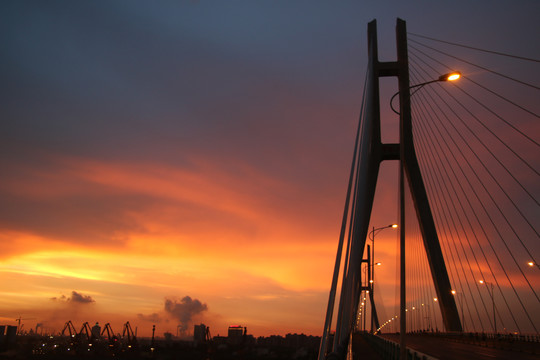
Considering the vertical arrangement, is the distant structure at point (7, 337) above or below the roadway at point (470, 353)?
below

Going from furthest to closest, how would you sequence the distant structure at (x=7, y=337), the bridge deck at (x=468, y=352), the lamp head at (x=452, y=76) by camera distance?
1. the distant structure at (x=7, y=337)
2. the bridge deck at (x=468, y=352)
3. the lamp head at (x=452, y=76)

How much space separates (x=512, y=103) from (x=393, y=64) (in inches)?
446

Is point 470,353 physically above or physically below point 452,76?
below

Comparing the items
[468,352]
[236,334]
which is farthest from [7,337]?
[468,352]

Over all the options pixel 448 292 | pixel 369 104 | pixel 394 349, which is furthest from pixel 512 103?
pixel 448 292

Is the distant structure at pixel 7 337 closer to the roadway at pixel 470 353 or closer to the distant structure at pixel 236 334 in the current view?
the distant structure at pixel 236 334

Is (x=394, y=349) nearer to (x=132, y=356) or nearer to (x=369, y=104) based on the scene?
(x=369, y=104)

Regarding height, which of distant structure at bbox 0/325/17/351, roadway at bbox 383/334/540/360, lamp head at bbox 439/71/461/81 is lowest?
distant structure at bbox 0/325/17/351

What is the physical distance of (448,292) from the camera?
86.5 feet

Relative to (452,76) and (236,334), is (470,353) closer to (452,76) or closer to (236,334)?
(452,76)

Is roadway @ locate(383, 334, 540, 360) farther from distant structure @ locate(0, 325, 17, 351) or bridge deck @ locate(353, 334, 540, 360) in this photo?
distant structure @ locate(0, 325, 17, 351)

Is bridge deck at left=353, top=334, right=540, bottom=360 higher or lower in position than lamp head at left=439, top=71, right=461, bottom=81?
lower

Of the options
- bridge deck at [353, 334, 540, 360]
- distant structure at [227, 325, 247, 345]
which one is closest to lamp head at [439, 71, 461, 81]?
bridge deck at [353, 334, 540, 360]

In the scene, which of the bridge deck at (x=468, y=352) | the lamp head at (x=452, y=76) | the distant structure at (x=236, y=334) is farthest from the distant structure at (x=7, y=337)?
the lamp head at (x=452, y=76)
